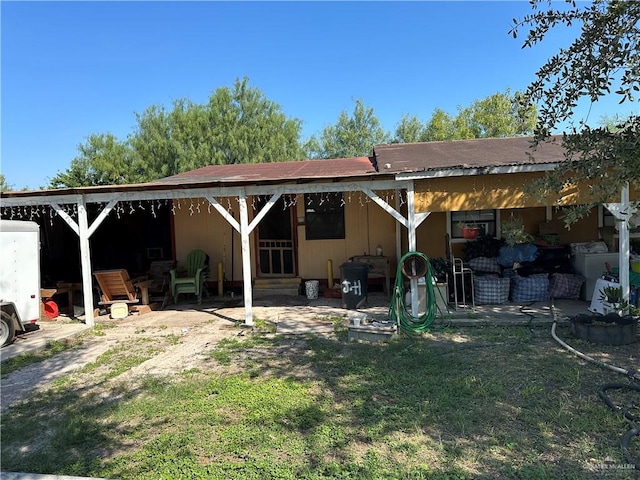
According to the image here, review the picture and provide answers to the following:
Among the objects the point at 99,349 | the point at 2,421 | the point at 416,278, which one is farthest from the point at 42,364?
the point at 416,278

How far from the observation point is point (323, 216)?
9625mm

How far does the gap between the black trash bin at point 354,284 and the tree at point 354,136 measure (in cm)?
2376

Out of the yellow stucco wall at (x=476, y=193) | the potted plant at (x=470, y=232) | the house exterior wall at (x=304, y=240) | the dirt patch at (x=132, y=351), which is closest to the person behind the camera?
the dirt patch at (x=132, y=351)

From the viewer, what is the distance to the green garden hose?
20.5 feet

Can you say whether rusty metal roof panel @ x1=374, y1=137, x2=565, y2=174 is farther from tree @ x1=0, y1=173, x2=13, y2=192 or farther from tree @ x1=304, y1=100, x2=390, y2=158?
tree @ x1=0, y1=173, x2=13, y2=192

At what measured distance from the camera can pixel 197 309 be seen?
8.60 metres

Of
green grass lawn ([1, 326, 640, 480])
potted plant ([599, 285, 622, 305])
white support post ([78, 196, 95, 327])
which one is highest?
white support post ([78, 196, 95, 327])

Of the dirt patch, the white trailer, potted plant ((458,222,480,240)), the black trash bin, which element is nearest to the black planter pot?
potted plant ((458,222,480,240))

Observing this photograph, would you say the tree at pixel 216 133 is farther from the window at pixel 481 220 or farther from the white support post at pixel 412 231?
the white support post at pixel 412 231

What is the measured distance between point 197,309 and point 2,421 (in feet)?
15.4

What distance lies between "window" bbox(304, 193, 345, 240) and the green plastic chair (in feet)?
8.13

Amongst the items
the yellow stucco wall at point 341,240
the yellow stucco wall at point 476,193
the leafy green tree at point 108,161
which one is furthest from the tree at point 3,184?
the yellow stucco wall at point 476,193

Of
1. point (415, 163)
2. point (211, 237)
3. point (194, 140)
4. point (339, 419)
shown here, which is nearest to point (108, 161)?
point (194, 140)

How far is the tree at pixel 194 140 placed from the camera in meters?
25.3
